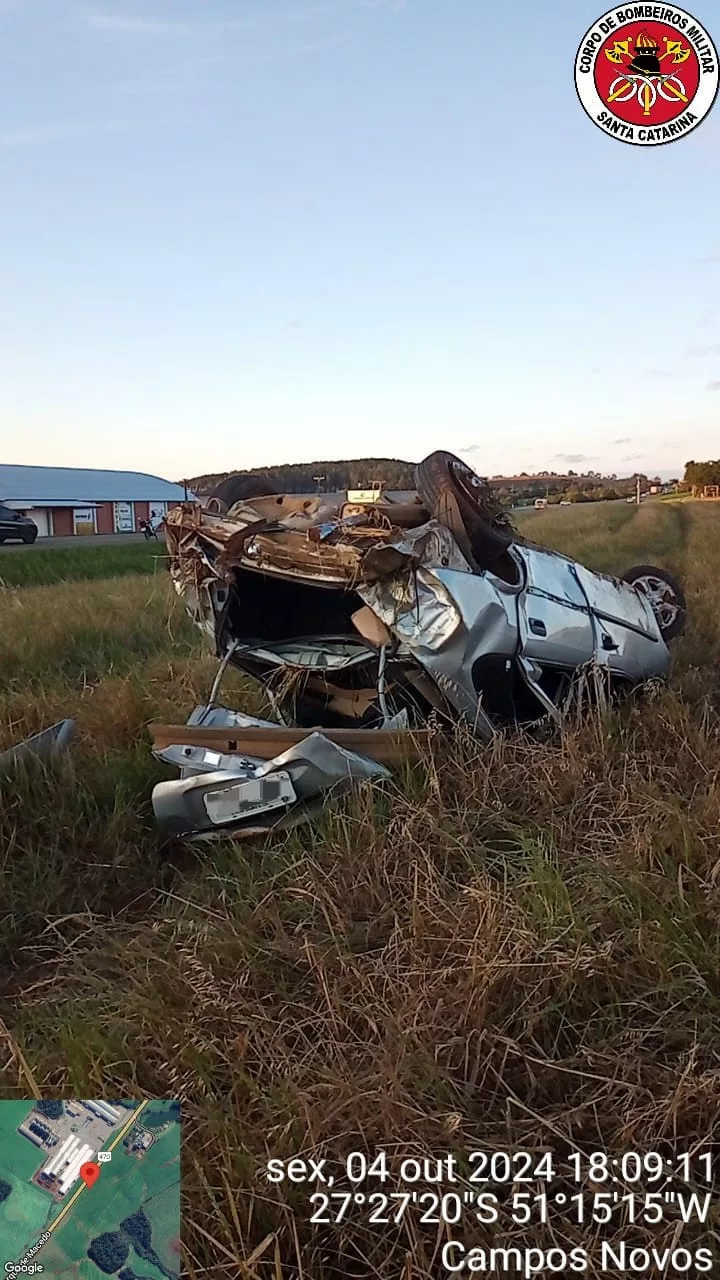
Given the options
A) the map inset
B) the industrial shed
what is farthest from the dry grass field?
the industrial shed

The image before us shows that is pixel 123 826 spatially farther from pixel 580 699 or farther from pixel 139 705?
pixel 580 699

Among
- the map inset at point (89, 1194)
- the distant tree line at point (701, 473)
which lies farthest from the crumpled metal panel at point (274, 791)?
the distant tree line at point (701, 473)

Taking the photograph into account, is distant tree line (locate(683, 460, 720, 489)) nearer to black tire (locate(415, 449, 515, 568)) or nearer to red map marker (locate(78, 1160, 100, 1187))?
black tire (locate(415, 449, 515, 568))

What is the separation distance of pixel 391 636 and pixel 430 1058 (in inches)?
89.8

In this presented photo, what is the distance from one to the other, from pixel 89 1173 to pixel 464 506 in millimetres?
3237

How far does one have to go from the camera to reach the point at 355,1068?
200 cm

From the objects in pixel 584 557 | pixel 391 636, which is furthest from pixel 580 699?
pixel 584 557

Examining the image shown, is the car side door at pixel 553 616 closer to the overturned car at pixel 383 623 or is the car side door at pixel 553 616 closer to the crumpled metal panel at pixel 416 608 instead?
the overturned car at pixel 383 623

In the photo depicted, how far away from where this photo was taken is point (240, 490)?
15.8 ft

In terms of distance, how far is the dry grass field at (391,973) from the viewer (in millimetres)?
1791

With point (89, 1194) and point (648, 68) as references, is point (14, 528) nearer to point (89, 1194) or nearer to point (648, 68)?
point (648, 68)

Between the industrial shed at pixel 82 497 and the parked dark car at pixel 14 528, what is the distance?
15.3 meters

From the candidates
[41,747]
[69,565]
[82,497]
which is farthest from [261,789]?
[82,497]

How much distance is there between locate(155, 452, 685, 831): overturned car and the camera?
372 centimetres
